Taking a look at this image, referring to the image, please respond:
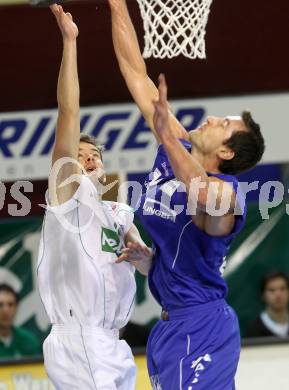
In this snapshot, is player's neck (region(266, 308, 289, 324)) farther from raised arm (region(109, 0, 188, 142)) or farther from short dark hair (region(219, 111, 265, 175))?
short dark hair (region(219, 111, 265, 175))

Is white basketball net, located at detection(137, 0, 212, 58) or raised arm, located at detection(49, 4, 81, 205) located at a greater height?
white basketball net, located at detection(137, 0, 212, 58)

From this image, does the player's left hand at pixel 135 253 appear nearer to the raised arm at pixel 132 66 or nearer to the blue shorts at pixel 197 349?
the blue shorts at pixel 197 349

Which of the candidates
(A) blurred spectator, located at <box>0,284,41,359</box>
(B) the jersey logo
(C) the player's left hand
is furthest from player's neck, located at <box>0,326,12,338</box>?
(C) the player's left hand

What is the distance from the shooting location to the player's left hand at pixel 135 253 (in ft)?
18.7

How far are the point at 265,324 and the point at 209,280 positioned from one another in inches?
128

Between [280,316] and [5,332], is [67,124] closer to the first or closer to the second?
[5,332]

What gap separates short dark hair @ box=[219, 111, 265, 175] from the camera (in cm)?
563

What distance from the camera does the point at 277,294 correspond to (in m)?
8.77

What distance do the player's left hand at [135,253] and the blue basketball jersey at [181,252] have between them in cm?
5

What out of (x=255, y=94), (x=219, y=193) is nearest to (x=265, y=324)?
(x=255, y=94)

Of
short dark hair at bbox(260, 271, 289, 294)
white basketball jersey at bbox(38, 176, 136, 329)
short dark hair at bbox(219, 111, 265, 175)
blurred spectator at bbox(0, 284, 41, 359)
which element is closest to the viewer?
short dark hair at bbox(219, 111, 265, 175)

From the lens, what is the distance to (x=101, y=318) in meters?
5.95

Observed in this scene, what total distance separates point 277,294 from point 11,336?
2115 millimetres

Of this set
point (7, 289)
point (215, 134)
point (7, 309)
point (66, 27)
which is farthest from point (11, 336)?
point (215, 134)
